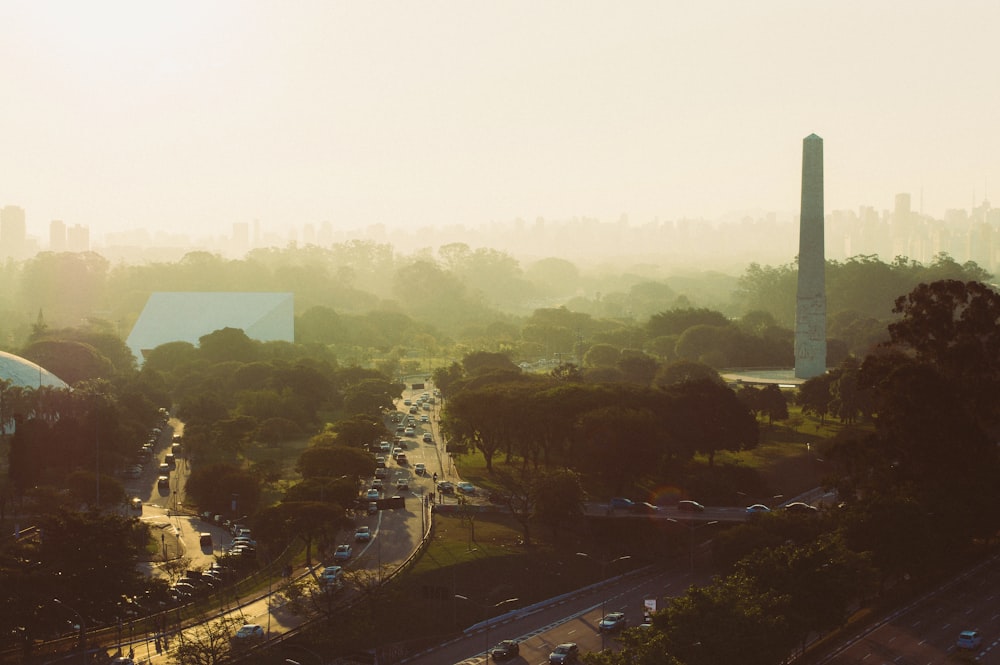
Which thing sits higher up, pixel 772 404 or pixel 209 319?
pixel 209 319

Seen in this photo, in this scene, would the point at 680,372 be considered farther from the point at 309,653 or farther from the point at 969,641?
the point at 309,653

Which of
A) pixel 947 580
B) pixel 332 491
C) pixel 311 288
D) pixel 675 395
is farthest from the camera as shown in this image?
pixel 311 288

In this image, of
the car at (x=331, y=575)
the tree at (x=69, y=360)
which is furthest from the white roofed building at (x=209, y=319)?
the car at (x=331, y=575)

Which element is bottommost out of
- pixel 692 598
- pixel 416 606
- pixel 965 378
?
pixel 416 606

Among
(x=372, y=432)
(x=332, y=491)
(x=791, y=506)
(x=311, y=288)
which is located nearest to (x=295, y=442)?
(x=372, y=432)

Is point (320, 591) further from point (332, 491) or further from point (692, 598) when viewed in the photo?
point (692, 598)

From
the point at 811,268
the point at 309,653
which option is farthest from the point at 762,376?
the point at 309,653

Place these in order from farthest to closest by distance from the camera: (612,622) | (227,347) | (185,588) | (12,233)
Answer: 1. (12,233)
2. (227,347)
3. (185,588)
4. (612,622)
